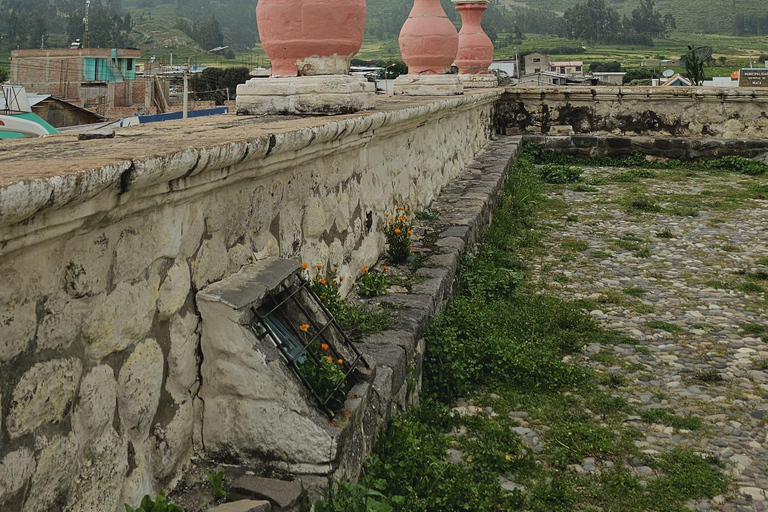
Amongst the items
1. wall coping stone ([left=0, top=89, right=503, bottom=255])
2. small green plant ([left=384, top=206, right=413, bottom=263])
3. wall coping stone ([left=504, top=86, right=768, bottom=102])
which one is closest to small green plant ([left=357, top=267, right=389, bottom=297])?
small green plant ([left=384, top=206, right=413, bottom=263])

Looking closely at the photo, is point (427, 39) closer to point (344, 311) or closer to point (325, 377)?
point (344, 311)

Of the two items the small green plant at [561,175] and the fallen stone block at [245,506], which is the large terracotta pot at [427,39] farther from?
the fallen stone block at [245,506]

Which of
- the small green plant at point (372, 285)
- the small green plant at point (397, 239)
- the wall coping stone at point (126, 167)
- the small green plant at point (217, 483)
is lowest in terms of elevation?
the small green plant at point (217, 483)

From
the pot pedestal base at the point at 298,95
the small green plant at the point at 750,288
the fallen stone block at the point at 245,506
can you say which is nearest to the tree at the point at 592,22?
the small green plant at the point at 750,288

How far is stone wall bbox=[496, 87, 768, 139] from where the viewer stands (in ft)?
39.2

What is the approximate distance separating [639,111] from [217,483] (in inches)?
451

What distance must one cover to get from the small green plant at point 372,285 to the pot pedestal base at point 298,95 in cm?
99

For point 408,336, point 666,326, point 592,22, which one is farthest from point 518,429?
point 592,22

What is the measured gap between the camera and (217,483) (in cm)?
214

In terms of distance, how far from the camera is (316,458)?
2.26 m

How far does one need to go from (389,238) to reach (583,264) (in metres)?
2.29

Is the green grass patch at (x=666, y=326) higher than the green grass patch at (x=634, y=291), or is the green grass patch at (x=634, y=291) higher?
the green grass patch at (x=634, y=291)

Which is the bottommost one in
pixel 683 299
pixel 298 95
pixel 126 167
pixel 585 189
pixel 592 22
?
pixel 683 299

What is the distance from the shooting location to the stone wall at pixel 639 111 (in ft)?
39.2
